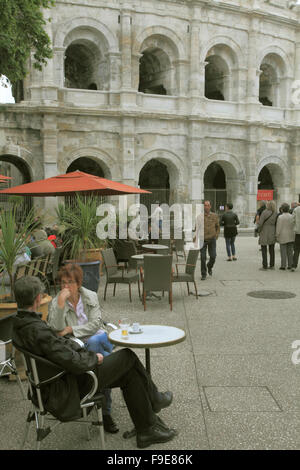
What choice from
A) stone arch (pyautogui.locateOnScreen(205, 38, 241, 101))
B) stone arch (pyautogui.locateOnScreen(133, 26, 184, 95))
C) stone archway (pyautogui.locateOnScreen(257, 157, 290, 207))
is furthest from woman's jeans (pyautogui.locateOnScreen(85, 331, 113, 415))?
stone archway (pyautogui.locateOnScreen(257, 157, 290, 207))

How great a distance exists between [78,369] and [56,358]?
0.62 feet

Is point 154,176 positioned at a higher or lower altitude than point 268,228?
higher

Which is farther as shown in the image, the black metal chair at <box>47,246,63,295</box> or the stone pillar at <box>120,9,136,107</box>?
the stone pillar at <box>120,9,136,107</box>

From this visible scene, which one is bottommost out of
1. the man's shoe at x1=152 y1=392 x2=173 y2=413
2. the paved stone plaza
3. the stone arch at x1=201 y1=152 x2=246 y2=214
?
the paved stone plaza

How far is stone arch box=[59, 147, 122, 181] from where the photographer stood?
21.2 meters

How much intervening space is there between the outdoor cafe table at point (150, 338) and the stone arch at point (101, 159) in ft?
57.3

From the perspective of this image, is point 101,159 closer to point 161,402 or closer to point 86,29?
point 86,29

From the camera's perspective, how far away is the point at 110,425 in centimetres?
399

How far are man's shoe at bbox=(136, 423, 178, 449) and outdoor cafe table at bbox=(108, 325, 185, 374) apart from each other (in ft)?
2.11

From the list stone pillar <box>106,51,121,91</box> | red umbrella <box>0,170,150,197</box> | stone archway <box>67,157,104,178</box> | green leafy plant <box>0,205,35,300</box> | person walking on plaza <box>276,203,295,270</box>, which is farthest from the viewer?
stone archway <box>67,157,104,178</box>

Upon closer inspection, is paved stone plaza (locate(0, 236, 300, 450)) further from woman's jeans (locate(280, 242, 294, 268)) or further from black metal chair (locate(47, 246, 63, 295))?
woman's jeans (locate(280, 242, 294, 268))

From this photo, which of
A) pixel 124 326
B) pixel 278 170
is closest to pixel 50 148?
pixel 278 170

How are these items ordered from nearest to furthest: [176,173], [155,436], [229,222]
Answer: [155,436], [229,222], [176,173]

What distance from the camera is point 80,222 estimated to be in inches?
383
